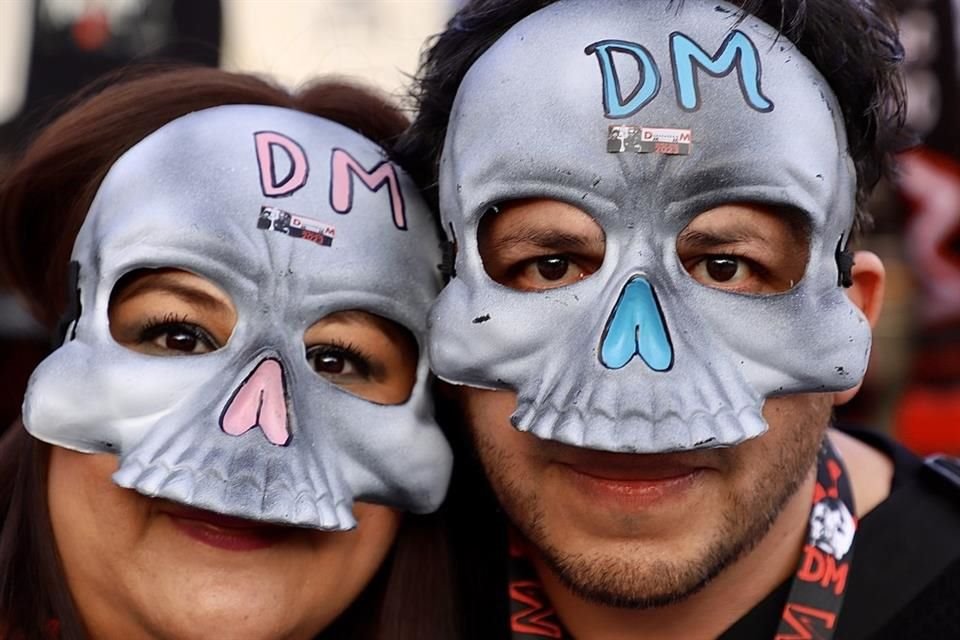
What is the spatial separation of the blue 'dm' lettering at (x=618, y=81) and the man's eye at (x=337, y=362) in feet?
2.24

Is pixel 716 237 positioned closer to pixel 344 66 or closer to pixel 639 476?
pixel 639 476

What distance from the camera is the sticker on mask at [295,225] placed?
2381 millimetres

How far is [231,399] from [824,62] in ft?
4.29

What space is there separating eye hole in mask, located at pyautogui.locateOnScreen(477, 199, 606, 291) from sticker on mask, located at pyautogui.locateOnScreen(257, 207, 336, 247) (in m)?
0.30

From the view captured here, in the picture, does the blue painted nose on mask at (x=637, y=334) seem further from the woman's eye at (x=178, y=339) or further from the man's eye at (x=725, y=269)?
the woman's eye at (x=178, y=339)

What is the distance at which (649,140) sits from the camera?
7.38 ft

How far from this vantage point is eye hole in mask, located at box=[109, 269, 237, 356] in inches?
92.4

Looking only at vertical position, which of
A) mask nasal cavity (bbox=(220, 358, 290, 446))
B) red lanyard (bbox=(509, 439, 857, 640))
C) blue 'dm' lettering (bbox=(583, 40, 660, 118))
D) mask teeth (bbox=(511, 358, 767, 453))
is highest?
blue 'dm' lettering (bbox=(583, 40, 660, 118))

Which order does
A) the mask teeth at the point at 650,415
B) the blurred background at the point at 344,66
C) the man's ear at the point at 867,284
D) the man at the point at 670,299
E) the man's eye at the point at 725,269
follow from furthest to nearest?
the blurred background at the point at 344,66 → the man's ear at the point at 867,284 → the man's eye at the point at 725,269 → the man at the point at 670,299 → the mask teeth at the point at 650,415

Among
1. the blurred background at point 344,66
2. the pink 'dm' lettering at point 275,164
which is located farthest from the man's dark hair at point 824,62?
the blurred background at point 344,66

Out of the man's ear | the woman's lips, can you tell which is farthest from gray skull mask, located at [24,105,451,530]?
the man's ear

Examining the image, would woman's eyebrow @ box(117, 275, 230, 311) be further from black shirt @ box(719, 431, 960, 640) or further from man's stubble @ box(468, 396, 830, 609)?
black shirt @ box(719, 431, 960, 640)

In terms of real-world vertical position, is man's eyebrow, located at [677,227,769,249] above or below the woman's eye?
above

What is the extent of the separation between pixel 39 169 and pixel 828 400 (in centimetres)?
173
